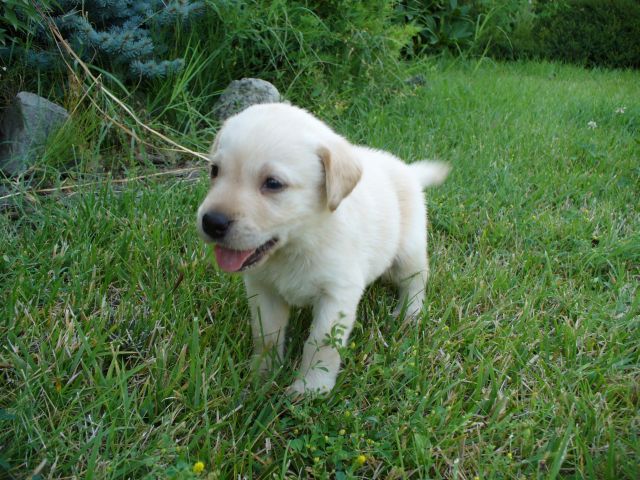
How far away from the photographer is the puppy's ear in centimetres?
189

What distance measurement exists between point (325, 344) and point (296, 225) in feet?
1.38

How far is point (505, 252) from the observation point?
297cm

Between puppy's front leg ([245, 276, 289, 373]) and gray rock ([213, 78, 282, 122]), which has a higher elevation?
puppy's front leg ([245, 276, 289, 373])

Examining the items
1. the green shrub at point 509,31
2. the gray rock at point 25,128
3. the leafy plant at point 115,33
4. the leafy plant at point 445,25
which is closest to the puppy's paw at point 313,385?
the gray rock at point 25,128

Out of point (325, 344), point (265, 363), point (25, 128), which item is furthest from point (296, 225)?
point (25, 128)

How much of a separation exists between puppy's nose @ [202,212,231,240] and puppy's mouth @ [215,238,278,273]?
0.11 m

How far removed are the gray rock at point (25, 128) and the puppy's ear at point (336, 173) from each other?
2043 millimetres

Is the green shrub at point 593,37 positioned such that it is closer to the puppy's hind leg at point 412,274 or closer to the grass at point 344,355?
the grass at point 344,355

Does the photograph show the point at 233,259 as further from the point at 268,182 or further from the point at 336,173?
the point at 336,173

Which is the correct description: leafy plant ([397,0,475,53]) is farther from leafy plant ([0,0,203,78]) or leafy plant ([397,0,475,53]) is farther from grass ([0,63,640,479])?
grass ([0,63,640,479])

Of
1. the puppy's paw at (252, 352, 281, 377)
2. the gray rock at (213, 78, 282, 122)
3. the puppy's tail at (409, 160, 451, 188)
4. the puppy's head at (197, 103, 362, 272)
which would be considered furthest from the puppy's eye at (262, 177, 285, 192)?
the gray rock at (213, 78, 282, 122)

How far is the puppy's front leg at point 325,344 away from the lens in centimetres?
196

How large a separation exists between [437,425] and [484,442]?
15 centimetres

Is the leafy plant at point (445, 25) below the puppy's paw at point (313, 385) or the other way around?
below
